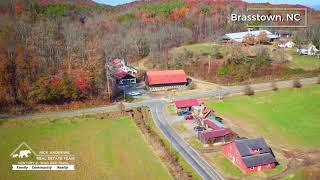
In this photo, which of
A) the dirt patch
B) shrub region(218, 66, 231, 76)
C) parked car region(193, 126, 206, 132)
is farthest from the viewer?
shrub region(218, 66, 231, 76)

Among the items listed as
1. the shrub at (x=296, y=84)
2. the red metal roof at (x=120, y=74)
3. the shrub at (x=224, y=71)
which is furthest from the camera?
the shrub at (x=224, y=71)

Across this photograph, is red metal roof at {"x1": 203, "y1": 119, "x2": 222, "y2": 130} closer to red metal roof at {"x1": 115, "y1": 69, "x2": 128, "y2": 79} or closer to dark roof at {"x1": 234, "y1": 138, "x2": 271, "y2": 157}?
dark roof at {"x1": 234, "y1": 138, "x2": 271, "y2": 157}

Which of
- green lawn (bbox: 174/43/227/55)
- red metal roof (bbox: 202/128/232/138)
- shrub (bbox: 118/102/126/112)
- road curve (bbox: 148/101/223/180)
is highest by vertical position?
green lawn (bbox: 174/43/227/55)

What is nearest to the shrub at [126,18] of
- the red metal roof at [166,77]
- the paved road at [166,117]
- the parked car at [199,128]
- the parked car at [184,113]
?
the red metal roof at [166,77]

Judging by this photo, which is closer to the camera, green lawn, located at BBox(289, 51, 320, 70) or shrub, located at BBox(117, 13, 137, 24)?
green lawn, located at BBox(289, 51, 320, 70)

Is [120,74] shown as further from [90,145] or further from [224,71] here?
[90,145]

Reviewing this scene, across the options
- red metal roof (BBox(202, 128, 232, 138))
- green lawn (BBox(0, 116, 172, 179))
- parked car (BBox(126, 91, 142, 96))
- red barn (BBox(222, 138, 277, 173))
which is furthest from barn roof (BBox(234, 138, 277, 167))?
parked car (BBox(126, 91, 142, 96))

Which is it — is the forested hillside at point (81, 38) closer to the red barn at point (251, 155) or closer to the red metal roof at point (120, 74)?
the red metal roof at point (120, 74)
